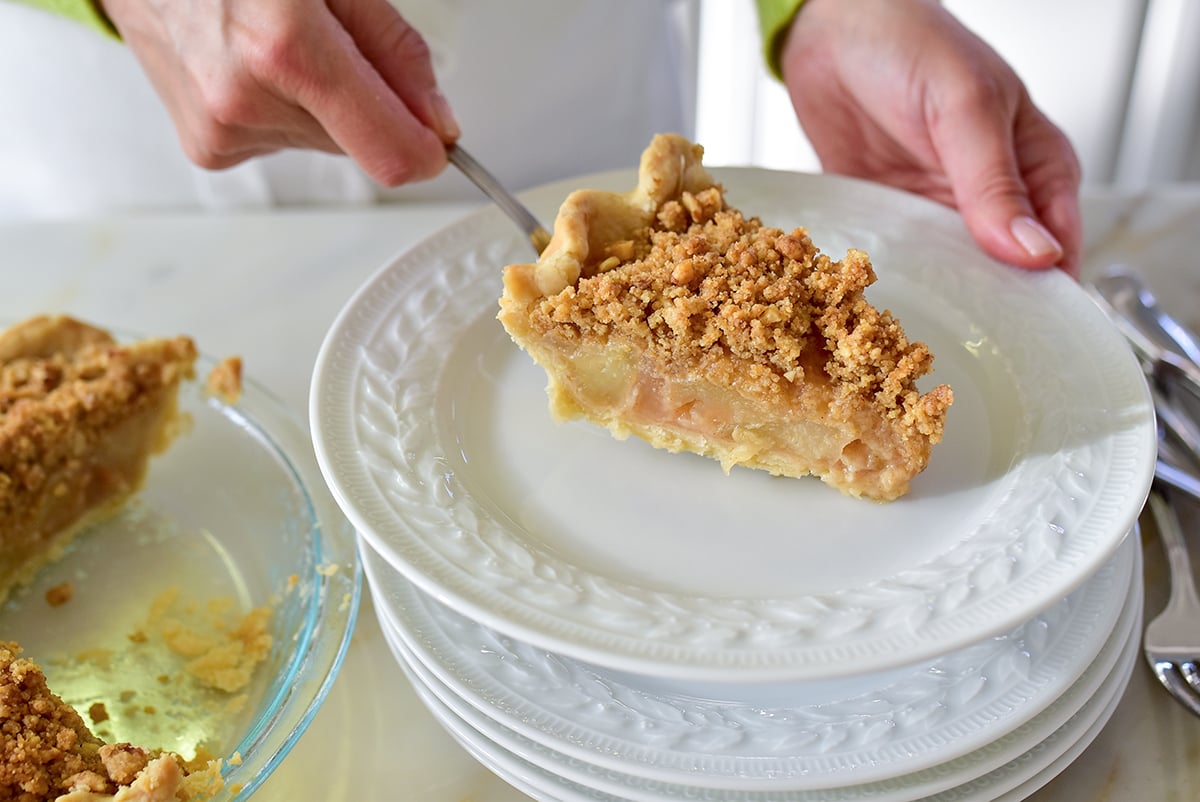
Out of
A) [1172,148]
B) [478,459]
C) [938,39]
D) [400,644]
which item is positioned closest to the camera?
[400,644]

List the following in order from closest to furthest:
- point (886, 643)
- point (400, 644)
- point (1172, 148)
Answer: point (886, 643)
point (400, 644)
point (1172, 148)

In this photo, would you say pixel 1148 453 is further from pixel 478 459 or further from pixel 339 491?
pixel 339 491

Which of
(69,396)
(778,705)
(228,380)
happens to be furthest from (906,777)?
(69,396)

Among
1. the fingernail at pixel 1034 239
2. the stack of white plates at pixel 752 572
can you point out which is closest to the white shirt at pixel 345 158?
the stack of white plates at pixel 752 572

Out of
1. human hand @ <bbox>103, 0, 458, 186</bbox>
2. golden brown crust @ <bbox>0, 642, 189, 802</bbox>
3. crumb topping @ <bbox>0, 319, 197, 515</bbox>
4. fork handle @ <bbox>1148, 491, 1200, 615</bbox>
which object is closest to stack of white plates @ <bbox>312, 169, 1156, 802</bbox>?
fork handle @ <bbox>1148, 491, 1200, 615</bbox>

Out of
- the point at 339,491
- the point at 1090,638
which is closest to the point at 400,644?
the point at 339,491

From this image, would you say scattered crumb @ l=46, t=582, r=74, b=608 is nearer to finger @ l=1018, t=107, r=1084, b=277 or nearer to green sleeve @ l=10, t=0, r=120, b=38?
green sleeve @ l=10, t=0, r=120, b=38

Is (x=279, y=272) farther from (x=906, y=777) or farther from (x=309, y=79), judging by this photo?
(x=906, y=777)
